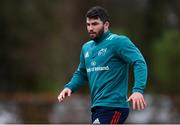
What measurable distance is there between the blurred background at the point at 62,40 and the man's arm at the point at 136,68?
14.3 metres

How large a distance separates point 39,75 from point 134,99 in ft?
78.9

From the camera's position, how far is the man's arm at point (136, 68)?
7.65 meters

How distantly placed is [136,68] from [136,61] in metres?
0.09

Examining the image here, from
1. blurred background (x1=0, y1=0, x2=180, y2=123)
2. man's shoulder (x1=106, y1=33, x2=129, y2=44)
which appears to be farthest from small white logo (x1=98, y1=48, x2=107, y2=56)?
blurred background (x1=0, y1=0, x2=180, y2=123)

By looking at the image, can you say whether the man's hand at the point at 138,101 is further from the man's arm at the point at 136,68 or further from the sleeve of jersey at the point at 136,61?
the sleeve of jersey at the point at 136,61

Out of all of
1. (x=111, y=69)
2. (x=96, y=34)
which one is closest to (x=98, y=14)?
(x=96, y=34)

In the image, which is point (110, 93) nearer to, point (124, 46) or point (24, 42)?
point (124, 46)

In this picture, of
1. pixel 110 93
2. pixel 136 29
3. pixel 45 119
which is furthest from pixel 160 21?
pixel 110 93

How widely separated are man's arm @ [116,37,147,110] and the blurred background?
14.3 metres

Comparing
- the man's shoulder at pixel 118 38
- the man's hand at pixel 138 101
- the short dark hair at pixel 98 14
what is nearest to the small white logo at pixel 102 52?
the man's shoulder at pixel 118 38

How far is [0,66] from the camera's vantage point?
2978 cm

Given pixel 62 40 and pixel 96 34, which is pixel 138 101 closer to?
pixel 96 34

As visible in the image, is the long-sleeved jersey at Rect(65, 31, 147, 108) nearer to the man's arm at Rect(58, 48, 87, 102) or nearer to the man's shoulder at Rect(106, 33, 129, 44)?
the man's shoulder at Rect(106, 33, 129, 44)

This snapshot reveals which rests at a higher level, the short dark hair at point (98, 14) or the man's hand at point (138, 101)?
the short dark hair at point (98, 14)
